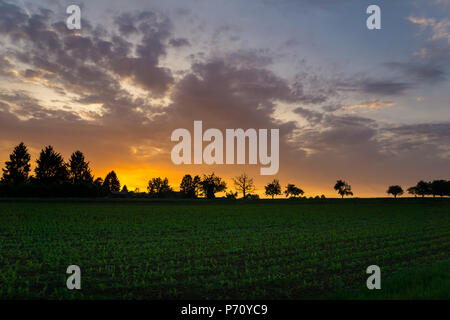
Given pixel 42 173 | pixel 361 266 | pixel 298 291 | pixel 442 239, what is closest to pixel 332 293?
pixel 298 291

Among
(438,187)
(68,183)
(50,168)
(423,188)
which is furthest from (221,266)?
(423,188)

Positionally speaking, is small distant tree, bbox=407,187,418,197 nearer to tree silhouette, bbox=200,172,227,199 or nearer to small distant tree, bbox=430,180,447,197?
small distant tree, bbox=430,180,447,197

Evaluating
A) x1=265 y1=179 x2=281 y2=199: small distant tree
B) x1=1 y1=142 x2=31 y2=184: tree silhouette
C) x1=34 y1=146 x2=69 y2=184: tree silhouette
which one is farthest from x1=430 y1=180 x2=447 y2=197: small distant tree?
x1=1 y1=142 x2=31 y2=184: tree silhouette

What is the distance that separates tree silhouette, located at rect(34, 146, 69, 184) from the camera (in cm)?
13062

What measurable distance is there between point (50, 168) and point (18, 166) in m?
13.1

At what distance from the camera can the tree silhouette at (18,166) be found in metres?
129

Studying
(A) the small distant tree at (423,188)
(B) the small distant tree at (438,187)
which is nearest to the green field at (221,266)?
(B) the small distant tree at (438,187)

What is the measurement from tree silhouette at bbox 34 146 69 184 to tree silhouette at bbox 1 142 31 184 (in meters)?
5.55

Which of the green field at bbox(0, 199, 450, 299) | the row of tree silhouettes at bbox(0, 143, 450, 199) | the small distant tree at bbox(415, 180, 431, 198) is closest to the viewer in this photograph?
the green field at bbox(0, 199, 450, 299)

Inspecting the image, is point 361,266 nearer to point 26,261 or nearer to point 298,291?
point 298,291

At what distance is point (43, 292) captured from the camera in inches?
408

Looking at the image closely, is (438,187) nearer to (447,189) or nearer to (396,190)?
(447,189)

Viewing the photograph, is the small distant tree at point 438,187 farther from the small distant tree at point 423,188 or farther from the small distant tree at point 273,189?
the small distant tree at point 273,189
